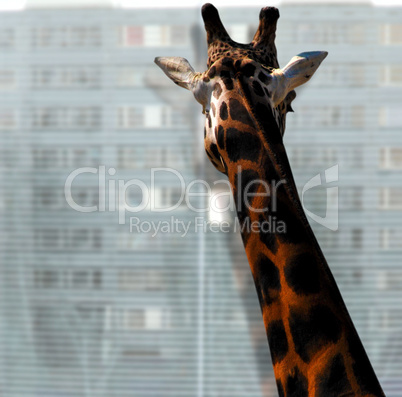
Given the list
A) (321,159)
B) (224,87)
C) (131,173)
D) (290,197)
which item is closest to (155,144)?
(131,173)

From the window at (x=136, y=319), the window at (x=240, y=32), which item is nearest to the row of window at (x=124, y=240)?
the window at (x=136, y=319)

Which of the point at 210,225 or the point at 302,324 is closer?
the point at 302,324

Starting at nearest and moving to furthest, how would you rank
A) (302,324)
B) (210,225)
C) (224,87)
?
(302,324)
(224,87)
(210,225)

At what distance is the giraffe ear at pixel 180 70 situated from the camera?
4.73 feet

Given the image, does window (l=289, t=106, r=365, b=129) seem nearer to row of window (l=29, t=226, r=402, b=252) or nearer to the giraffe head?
row of window (l=29, t=226, r=402, b=252)

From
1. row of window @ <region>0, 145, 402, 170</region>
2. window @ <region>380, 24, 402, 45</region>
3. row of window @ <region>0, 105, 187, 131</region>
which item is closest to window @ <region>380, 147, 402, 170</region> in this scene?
row of window @ <region>0, 145, 402, 170</region>

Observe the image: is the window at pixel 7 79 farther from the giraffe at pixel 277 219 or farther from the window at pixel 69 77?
the giraffe at pixel 277 219

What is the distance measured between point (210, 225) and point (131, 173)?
21.3 inches

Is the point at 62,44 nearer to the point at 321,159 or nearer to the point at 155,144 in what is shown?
the point at 155,144

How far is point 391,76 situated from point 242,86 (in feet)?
6.11

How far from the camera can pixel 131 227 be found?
112 inches

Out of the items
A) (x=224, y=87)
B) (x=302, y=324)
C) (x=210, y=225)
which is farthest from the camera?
(x=210, y=225)

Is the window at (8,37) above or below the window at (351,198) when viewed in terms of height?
above

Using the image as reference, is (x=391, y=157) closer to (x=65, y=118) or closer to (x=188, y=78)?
(x=188, y=78)
